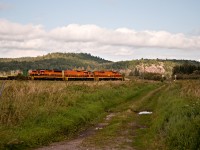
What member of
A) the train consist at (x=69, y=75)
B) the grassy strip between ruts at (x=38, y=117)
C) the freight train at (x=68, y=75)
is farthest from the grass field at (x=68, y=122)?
the train consist at (x=69, y=75)

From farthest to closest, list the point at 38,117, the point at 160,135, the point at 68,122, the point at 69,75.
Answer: the point at 69,75 < the point at 68,122 < the point at 38,117 < the point at 160,135

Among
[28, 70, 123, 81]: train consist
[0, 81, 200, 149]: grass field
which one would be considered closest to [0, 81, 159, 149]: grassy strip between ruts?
[0, 81, 200, 149]: grass field

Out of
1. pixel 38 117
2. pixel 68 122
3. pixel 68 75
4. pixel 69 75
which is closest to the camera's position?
pixel 38 117

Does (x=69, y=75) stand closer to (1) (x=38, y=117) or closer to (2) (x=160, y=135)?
(1) (x=38, y=117)

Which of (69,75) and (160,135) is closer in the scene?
(160,135)

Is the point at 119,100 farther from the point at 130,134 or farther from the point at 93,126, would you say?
the point at 130,134

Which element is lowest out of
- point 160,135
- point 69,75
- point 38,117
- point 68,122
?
point 68,122

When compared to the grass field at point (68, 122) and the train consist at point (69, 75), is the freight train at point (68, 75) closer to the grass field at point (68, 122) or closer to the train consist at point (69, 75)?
the train consist at point (69, 75)

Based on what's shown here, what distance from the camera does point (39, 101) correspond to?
26250 mm

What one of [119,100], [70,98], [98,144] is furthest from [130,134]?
[119,100]

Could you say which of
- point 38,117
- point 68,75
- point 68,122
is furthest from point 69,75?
point 38,117

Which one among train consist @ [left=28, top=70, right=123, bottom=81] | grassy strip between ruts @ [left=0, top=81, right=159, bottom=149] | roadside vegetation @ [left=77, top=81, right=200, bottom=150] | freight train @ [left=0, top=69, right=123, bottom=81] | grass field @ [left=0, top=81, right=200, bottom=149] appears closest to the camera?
roadside vegetation @ [left=77, top=81, right=200, bottom=150]

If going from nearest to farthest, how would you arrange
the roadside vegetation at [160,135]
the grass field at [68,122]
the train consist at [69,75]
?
the roadside vegetation at [160,135] < the grass field at [68,122] < the train consist at [69,75]

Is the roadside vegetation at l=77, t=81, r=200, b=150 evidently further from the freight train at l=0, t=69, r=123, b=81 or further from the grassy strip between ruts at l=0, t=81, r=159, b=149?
the freight train at l=0, t=69, r=123, b=81
